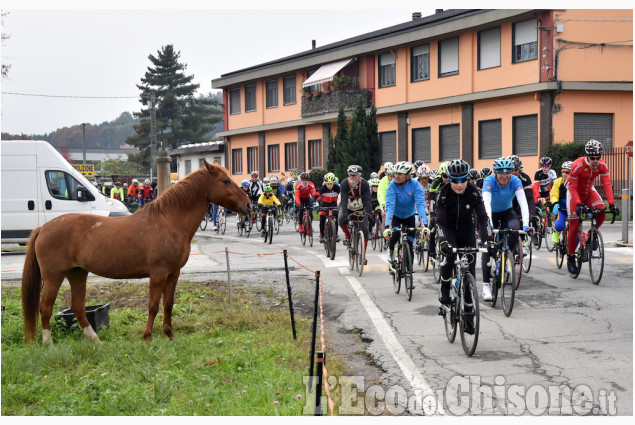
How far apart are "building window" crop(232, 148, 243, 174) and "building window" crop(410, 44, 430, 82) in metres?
17.6

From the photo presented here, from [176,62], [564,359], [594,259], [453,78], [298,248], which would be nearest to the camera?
[564,359]

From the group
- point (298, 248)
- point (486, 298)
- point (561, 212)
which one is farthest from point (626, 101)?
point (486, 298)

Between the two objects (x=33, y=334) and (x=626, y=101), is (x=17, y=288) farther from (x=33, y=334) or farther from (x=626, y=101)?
(x=626, y=101)

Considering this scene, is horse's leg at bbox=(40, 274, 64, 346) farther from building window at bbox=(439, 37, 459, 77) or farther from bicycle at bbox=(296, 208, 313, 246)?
building window at bbox=(439, 37, 459, 77)

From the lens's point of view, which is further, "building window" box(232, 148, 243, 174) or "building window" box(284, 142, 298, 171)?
"building window" box(232, 148, 243, 174)

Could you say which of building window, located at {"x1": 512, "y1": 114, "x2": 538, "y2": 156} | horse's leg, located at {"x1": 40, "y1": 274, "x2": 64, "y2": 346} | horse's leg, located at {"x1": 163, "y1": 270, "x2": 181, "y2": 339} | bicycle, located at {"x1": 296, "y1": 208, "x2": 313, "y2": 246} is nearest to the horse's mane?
horse's leg, located at {"x1": 163, "y1": 270, "x2": 181, "y2": 339}

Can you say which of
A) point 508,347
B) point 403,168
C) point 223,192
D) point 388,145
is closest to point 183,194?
point 223,192

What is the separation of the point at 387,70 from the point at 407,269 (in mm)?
27542

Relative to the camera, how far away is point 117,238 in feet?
25.2

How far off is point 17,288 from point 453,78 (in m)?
24.3

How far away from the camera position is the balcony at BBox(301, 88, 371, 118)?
38.8 m

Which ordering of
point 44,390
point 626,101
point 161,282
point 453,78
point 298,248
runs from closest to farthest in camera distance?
point 44,390
point 161,282
point 298,248
point 626,101
point 453,78

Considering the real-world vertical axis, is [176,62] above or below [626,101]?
above

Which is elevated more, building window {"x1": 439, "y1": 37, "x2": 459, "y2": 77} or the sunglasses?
building window {"x1": 439, "y1": 37, "x2": 459, "y2": 77}
